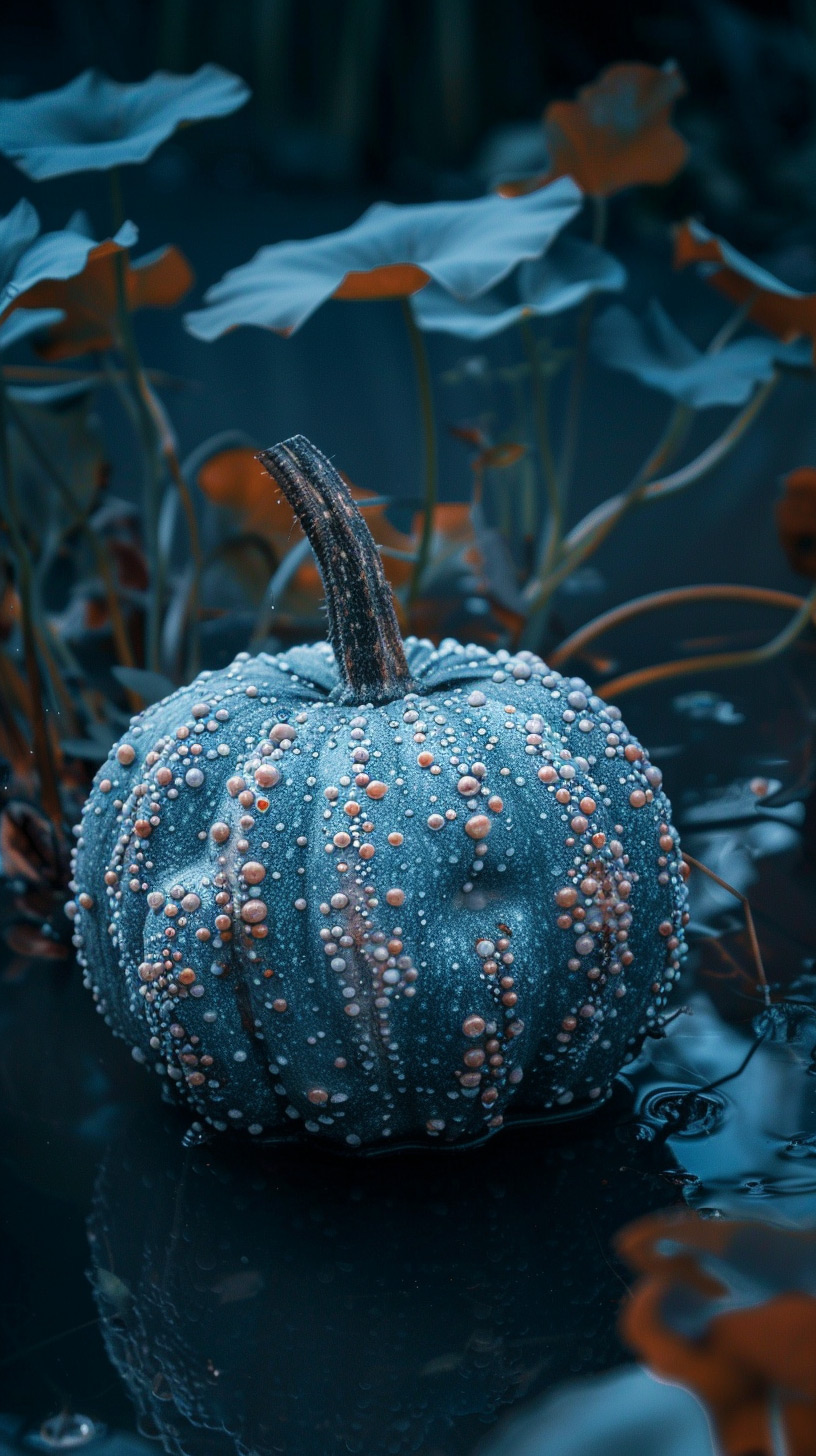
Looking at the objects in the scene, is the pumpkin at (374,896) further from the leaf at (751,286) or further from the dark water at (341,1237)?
the leaf at (751,286)

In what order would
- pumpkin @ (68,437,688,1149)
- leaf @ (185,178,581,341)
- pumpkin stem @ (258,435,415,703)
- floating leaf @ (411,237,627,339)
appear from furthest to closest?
floating leaf @ (411,237,627,339) < leaf @ (185,178,581,341) < pumpkin stem @ (258,435,415,703) < pumpkin @ (68,437,688,1149)

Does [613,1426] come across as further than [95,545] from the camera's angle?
No

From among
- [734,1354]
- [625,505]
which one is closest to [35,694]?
[625,505]

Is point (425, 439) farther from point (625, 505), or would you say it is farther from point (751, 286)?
point (751, 286)

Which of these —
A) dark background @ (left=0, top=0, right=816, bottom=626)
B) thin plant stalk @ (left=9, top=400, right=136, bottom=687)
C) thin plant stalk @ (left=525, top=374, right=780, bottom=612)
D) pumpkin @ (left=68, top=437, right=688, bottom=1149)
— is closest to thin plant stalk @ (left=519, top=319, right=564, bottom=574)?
thin plant stalk @ (left=525, top=374, right=780, bottom=612)

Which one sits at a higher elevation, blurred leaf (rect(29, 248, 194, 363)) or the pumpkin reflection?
blurred leaf (rect(29, 248, 194, 363))

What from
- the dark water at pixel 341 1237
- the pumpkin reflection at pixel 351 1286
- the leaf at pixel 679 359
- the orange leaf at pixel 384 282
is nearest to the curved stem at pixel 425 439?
the orange leaf at pixel 384 282

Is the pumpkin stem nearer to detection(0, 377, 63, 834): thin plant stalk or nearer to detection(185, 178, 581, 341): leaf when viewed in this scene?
detection(185, 178, 581, 341): leaf
